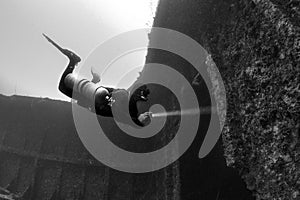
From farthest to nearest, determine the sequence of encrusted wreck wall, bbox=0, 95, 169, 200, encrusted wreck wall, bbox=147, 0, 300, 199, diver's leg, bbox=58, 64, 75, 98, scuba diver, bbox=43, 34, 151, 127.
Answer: encrusted wreck wall, bbox=0, 95, 169, 200 → diver's leg, bbox=58, 64, 75, 98 → scuba diver, bbox=43, 34, 151, 127 → encrusted wreck wall, bbox=147, 0, 300, 199

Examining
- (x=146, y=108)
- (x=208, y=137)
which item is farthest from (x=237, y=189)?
(x=146, y=108)

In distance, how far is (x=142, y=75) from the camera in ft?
23.9

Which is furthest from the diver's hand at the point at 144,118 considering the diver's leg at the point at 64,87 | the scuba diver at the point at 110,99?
the diver's leg at the point at 64,87

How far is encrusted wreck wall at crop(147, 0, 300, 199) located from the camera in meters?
1.94

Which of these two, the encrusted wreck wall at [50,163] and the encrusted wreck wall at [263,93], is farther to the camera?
the encrusted wreck wall at [50,163]

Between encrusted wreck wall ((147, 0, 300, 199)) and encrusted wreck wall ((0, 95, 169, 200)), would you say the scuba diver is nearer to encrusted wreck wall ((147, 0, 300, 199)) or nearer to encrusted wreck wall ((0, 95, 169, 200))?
encrusted wreck wall ((147, 0, 300, 199))

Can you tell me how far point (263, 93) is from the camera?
2236mm

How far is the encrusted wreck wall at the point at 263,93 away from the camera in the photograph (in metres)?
1.94

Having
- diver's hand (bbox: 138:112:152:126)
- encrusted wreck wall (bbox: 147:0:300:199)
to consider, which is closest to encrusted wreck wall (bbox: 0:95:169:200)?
diver's hand (bbox: 138:112:152:126)

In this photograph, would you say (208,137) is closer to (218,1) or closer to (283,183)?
(218,1)

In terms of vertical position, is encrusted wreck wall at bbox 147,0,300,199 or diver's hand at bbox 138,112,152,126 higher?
encrusted wreck wall at bbox 147,0,300,199

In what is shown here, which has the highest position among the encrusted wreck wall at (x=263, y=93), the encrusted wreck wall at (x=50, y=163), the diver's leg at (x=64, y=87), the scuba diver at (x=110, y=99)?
the encrusted wreck wall at (x=263, y=93)

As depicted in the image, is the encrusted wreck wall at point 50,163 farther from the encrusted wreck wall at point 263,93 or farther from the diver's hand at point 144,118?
the encrusted wreck wall at point 263,93

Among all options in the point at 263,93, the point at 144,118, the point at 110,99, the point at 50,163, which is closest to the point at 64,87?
the point at 110,99
